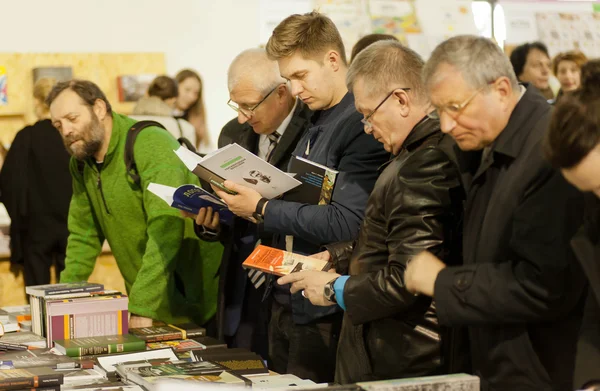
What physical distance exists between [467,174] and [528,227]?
12.6 inches

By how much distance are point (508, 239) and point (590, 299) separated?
22 centimetres

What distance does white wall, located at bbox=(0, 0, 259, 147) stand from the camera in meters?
7.20

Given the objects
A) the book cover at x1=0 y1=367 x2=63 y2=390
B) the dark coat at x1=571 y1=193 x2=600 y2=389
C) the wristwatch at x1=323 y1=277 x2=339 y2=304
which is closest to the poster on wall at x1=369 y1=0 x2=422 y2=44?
the wristwatch at x1=323 y1=277 x2=339 y2=304

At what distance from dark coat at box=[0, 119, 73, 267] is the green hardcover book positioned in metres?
3.22

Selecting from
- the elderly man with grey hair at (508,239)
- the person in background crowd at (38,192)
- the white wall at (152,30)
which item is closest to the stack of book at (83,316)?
the elderly man with grey hair at (508,239)

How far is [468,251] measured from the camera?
2.12 metres

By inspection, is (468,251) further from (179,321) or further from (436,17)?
(436,17)

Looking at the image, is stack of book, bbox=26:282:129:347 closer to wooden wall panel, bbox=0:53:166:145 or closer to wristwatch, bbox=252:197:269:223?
wristwatch, bbox=252:197:269:223

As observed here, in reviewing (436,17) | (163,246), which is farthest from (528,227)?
(436,17)

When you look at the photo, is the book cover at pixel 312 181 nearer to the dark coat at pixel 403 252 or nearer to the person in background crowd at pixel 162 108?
the dark coat at pixel 403 252

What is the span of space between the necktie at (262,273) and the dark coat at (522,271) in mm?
1388

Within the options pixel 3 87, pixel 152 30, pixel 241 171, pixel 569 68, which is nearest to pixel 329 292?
pixel 241 171

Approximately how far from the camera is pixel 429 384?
74.7 inches

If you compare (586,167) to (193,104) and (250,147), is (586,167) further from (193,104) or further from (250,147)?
(193,104)
